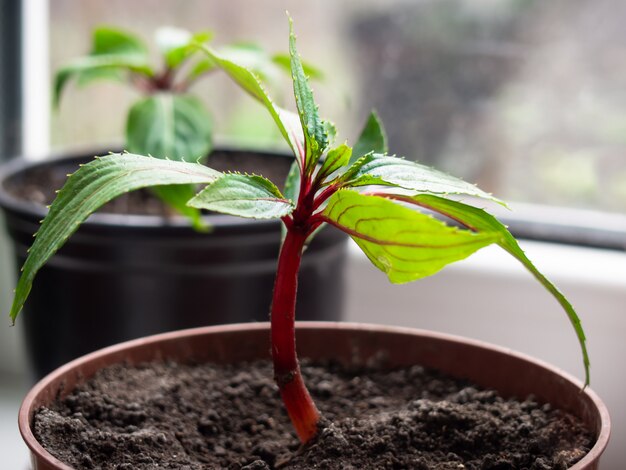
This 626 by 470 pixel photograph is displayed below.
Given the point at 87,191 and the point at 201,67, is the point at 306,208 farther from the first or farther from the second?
the point at 201,67

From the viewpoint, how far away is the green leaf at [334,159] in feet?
1.88

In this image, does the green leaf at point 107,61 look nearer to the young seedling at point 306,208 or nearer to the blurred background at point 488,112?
the blurred background at point 488,112

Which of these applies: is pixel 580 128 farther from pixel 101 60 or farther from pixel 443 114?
pixel 101 60

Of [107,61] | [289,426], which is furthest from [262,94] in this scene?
[107,61]

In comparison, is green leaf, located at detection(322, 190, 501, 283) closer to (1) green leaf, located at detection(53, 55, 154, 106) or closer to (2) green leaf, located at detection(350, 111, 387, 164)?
(2) green leaf, located at detection(350, 111, 387, 164)

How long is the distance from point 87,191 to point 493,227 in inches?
9.7

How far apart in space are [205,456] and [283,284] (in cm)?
16

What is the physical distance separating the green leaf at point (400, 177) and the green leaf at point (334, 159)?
0.01 meters

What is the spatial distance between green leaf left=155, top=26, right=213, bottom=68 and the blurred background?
0.45 feet

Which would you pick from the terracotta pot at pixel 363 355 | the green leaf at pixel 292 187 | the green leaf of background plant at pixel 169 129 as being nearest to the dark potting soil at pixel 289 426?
the terracotta pot at pixel 363 355

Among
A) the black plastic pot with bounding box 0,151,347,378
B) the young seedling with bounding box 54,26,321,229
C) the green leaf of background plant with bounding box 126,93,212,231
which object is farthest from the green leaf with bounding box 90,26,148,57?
the black plastic pot with bounding box 0,151,347,378

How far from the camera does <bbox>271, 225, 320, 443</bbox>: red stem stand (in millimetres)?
583

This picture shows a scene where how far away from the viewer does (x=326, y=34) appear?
1.30 m

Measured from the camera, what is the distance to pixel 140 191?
127cm
